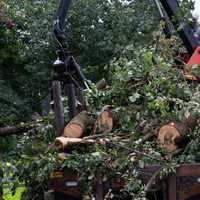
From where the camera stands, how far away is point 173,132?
4699 mm

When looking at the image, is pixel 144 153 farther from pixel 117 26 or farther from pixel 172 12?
pixel 117 26

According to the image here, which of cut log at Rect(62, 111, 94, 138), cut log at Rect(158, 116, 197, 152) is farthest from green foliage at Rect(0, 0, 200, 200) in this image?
cut log at Rect(62, 111, 94, 138)

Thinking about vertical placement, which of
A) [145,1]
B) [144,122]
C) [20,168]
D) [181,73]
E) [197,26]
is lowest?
[20,168]

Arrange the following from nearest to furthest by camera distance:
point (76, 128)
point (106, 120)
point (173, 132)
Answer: point (173, 132) < point (106, 120) < point (76, 128)

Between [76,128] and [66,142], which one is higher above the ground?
[76,128]

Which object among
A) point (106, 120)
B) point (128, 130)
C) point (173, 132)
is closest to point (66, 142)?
point (106, 120)

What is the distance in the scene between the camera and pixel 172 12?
24.5ft

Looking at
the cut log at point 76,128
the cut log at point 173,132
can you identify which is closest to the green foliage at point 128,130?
the cut log at point 173,132

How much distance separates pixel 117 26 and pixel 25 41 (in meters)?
2.38

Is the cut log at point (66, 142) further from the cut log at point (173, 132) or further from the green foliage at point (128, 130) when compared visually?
the cut log at point (173, 132)

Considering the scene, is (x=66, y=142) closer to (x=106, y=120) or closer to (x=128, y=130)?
(x=106, y=120)

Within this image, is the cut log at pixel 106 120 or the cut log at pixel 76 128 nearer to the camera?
the cut log at pixel 106 120

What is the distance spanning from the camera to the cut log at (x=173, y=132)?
472cm

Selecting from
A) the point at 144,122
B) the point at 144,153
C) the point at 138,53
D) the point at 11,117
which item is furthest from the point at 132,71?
the point at 11,117
